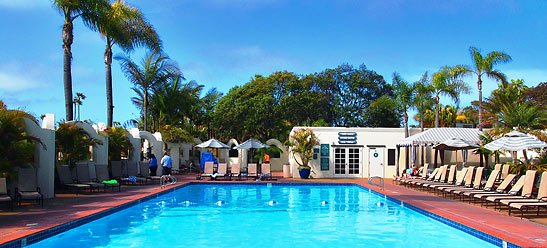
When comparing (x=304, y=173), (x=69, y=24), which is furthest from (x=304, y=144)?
(x=69, y=24)

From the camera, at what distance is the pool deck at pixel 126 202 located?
7.37 m

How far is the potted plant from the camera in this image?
74.1 feet

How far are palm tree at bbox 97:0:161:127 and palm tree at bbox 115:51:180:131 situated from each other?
2.99m

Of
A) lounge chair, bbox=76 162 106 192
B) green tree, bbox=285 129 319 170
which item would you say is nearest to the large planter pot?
green tree, bbox=285 129 319 170

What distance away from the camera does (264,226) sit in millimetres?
10102

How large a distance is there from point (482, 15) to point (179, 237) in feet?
63.8

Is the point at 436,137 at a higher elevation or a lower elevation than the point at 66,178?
higher

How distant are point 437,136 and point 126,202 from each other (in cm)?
1413

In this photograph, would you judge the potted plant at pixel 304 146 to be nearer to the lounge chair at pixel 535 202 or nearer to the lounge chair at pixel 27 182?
the lounge chair at pixel 535 202

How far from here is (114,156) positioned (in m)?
18.5

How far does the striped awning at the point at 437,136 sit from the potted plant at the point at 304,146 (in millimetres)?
4485

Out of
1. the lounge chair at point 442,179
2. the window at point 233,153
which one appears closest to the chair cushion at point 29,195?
the lounge chair at point 442,179

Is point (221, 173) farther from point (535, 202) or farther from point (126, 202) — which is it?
point (535, 202)

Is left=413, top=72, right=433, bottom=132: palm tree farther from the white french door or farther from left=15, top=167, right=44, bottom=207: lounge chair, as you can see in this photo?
left=15, top=167, right=44, bottom=207: lounge chair
